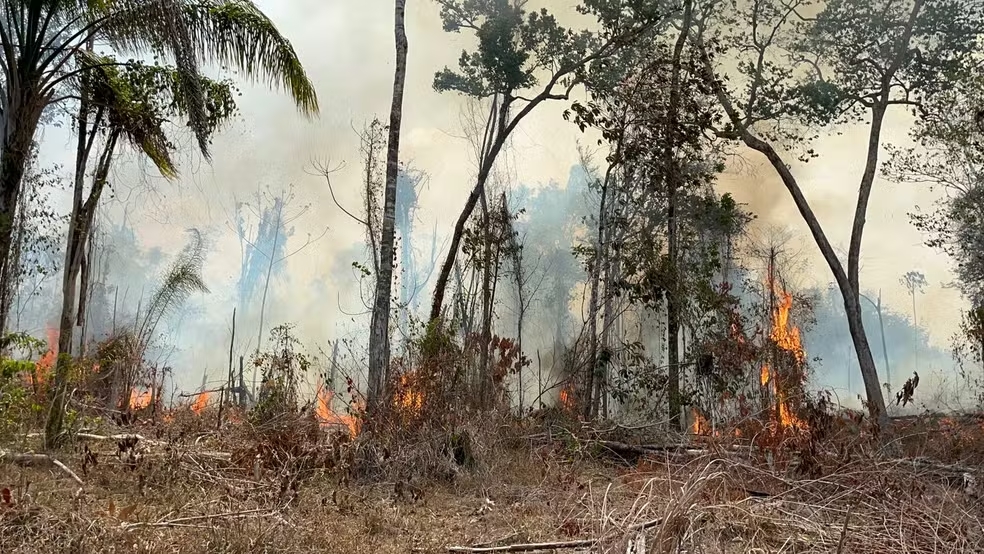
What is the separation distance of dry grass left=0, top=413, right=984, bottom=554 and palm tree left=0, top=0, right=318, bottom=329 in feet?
9.28

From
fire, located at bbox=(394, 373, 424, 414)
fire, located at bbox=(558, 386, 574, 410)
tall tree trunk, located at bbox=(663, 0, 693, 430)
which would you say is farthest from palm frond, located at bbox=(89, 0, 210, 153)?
tall tree trunk, located at bbox=(663, 0, 693, 430)

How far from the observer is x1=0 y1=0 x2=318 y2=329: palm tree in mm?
5949

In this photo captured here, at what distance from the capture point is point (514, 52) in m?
13.1

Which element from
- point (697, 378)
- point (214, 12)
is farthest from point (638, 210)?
point (214, 12)

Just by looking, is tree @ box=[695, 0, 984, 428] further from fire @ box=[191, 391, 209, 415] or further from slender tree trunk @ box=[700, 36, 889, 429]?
fire @ box=[191, 391, 209, 415]

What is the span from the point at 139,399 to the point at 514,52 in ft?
30.1

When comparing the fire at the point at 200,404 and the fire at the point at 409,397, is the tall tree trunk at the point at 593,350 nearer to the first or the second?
the fire at the point at 409,397

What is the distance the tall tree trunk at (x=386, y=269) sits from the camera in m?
7.09

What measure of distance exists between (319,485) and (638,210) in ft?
31.3

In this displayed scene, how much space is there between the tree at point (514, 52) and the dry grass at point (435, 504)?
550cm

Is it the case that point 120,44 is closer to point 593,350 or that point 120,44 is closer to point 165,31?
point 165,31

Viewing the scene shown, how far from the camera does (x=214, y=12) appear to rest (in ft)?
21.4

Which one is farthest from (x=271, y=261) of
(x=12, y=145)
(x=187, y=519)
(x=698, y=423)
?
(x=187, y=519)

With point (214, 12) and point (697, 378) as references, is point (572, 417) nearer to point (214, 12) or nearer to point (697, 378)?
point (697, 378)
